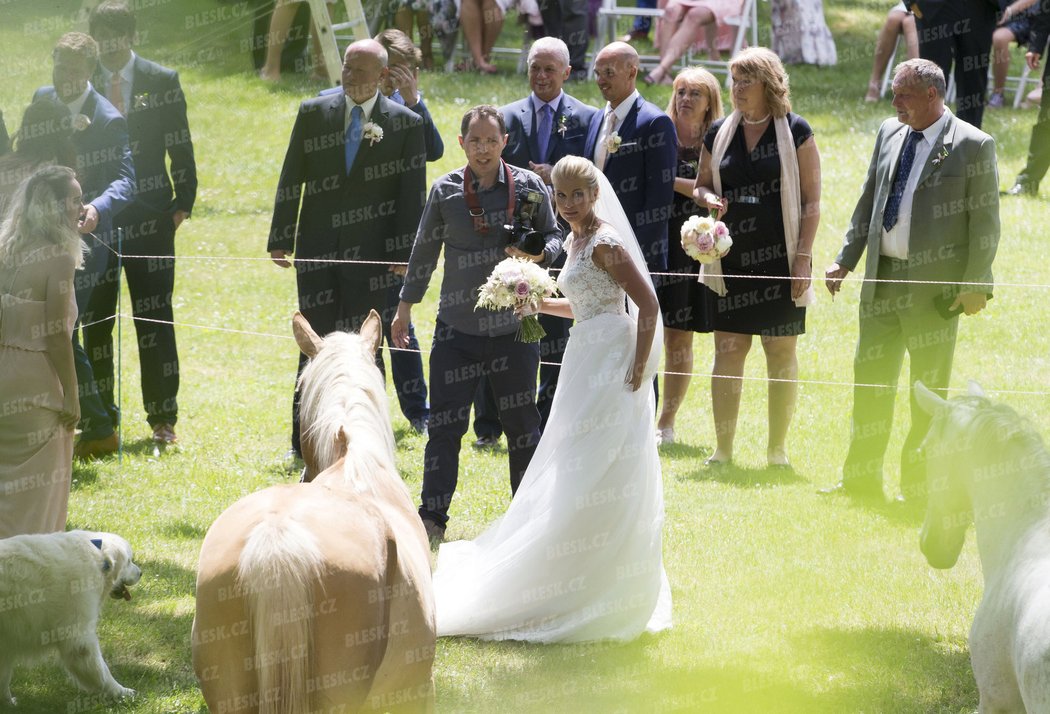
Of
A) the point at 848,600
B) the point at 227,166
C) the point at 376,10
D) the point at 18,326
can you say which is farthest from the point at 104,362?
the point at 376,10

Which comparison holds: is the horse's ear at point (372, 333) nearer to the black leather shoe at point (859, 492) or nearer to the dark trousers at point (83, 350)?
the black leather shoe at point (859, 492)

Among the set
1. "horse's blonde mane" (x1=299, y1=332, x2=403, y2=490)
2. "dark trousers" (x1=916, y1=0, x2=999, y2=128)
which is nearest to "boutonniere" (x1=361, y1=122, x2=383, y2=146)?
"horse's blonde mane" (x1=299, y1=332, x2=403, y2=490)

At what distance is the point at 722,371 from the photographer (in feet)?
28.2

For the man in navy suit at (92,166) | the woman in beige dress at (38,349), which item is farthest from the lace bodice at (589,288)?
the man in navy suit at (92,166)

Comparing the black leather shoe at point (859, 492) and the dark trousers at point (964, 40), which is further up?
the dark trousers at point (964, 40)

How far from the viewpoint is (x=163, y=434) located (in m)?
9.04

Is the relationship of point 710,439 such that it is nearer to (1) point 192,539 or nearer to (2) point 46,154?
(1) point 192,539

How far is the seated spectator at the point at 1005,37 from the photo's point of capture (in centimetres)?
1648

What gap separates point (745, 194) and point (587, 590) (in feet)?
11.0

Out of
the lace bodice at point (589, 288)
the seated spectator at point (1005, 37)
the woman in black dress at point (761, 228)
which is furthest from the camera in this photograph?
the seated spectator at point (1005, 37)

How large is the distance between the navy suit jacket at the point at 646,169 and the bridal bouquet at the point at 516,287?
1952 mm

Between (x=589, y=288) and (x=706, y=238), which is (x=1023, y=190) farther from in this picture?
(x=589, y=288)

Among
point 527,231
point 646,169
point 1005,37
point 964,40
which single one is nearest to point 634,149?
point 646,169

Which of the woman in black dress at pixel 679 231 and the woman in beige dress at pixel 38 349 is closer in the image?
→ the woman in beige dress at pixel 38 349
